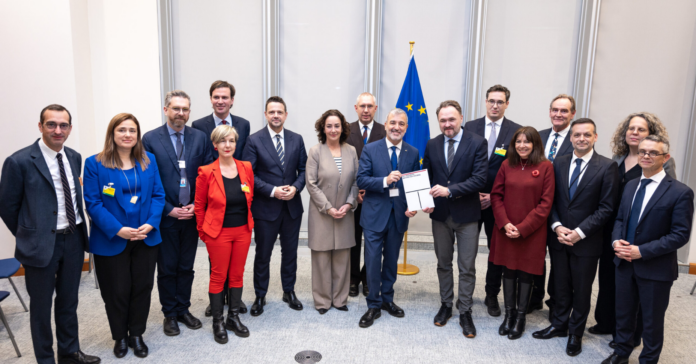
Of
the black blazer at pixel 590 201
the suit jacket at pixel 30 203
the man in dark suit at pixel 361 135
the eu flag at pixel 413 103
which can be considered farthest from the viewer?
the eu flag at pixel 413 103

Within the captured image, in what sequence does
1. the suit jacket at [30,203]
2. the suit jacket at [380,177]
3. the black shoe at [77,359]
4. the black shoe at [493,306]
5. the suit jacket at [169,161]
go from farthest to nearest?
the black shoe at [493,306] < the suit jacket at [380,177] < the suit jacket at [169,161] < the black shoe at [77,359] < the suit jacket at [30,203]

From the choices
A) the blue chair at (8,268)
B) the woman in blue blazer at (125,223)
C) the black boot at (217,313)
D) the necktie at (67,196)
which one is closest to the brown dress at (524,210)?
the black boot at (217,313)

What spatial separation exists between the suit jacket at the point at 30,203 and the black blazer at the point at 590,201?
347cm

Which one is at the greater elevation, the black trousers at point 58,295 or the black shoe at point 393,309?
the black trousers at point 58,295

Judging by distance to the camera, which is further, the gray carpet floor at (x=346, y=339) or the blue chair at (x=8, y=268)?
the blue chair at (x=8, y=268)

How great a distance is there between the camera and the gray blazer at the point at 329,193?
11.2ft

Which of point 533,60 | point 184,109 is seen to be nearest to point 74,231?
point 184,109

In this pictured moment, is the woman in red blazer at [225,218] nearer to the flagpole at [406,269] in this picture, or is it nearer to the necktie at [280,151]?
the necktie at [280,151]

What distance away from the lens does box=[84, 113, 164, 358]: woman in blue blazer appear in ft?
8.64

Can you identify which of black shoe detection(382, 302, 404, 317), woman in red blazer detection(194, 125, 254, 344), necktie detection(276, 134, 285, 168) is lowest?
black shoe detection(382, 302, 404, 317)

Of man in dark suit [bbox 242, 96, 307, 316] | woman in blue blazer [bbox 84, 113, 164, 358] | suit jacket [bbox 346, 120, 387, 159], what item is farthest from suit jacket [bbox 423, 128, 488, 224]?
woman in blue blazer [bbox 84, 113, 164, 358]

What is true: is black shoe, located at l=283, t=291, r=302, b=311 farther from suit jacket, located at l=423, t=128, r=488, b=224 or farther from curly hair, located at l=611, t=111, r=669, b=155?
curly hair, located at l=611, t=111, r=669, b=155

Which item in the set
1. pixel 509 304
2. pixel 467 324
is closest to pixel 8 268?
pixel 467 324

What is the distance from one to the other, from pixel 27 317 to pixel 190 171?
6.56 ft
